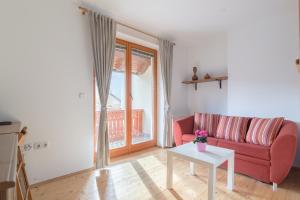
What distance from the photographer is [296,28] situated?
110 inches

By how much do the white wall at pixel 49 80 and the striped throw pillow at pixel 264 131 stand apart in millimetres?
2481

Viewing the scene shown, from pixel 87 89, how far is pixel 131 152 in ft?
5.38

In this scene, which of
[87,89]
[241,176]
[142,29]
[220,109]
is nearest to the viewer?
[241,176]

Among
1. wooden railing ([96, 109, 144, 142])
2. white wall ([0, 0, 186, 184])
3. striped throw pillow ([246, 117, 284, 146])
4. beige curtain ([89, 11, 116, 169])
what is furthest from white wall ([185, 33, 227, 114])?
white wall ([0, 0, 186, 184])

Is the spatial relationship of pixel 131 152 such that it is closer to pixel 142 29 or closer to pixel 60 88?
pixel 60 88

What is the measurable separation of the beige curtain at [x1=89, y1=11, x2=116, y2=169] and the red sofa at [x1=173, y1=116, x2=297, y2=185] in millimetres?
1826

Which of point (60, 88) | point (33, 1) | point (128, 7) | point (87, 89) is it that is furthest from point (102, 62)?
point (33, 1)

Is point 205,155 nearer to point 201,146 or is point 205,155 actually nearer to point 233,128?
point 201,146

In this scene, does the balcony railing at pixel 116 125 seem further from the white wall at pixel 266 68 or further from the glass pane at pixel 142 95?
the white wall at pixel 266 68

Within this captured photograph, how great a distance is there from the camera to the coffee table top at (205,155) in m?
1.97

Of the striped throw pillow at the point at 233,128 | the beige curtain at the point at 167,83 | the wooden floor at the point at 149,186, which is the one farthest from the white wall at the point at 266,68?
the beige curtain at the point at 167,83

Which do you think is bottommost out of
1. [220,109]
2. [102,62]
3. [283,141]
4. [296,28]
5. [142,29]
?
[283,141]

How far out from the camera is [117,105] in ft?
11.5

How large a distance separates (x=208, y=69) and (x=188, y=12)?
1.67 m
